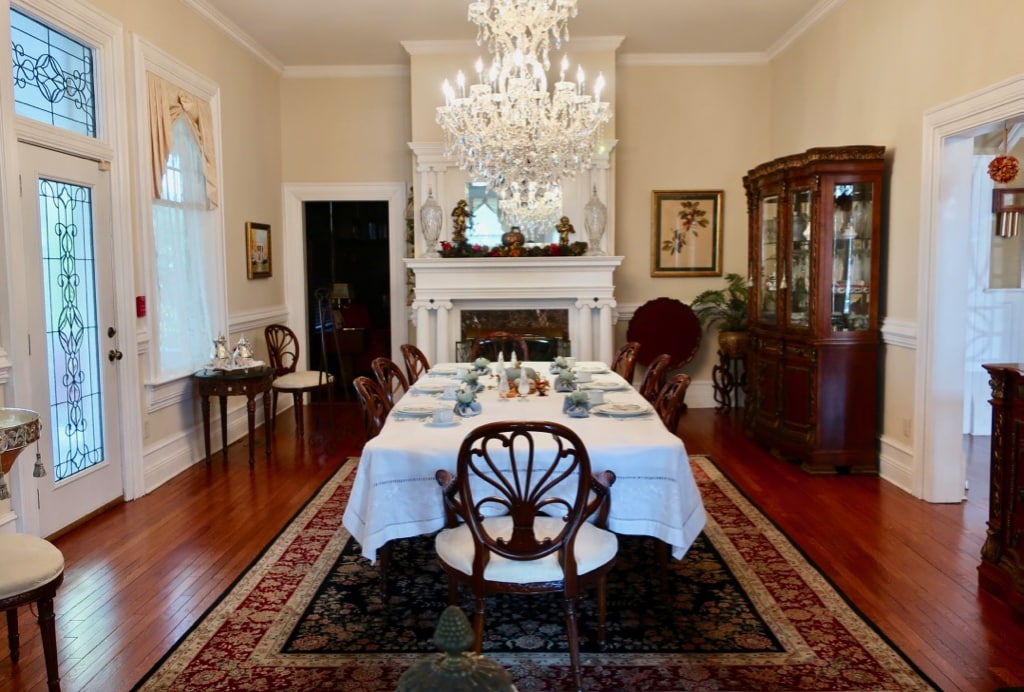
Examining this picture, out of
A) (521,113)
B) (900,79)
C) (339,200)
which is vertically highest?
(900,79)

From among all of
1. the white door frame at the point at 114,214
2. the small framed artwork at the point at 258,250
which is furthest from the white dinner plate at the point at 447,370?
the small framed artwork at the point at 258,250

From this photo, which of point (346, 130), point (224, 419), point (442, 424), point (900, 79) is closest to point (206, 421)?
point (224, 419)

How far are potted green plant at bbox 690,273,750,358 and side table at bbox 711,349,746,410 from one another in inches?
9.8

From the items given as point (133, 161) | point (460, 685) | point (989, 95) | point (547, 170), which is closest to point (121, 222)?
point (133, 161)

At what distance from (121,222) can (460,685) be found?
4364 mm

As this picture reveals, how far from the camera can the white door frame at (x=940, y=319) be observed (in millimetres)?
4426

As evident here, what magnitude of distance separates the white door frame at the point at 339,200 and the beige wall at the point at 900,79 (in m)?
3.84

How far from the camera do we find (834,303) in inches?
201

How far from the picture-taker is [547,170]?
178 inches

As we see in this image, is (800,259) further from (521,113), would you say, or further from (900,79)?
(521,113)

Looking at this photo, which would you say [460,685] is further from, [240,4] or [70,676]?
[240,4]

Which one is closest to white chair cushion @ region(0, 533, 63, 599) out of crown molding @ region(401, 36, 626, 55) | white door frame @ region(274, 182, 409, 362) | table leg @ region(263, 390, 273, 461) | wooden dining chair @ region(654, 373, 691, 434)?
wooden dining chair @ region(654, 373, 691, 434)

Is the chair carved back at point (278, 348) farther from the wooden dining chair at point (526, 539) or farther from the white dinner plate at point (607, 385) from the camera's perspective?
the wooden dining chair at point (526, 539)

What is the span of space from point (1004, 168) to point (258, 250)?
5.57 meters
